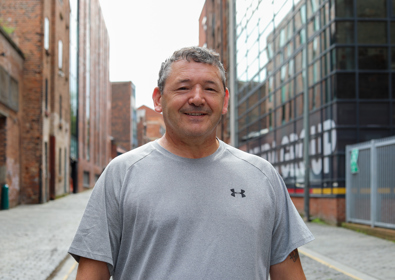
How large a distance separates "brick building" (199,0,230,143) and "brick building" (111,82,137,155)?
106 ft

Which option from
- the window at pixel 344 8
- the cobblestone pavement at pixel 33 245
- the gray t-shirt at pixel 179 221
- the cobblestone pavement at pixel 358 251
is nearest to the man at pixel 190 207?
the gray t-shirt at pixel 179 221

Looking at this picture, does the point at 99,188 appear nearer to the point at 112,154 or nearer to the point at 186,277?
the point at 186,277

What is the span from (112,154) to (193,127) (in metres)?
68.5

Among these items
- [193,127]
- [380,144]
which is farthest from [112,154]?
[193,127]

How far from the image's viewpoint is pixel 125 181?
83.3 inches

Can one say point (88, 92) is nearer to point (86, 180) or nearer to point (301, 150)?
point (86, 180)

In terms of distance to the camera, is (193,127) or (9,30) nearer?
(193,127)

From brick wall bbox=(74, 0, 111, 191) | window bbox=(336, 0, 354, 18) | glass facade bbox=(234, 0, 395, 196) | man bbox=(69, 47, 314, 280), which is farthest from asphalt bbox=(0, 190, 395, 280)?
brick wall bbox=(74, 0, 111, 191)

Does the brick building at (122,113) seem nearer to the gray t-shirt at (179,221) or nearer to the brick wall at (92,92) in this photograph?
the brick wall at (92,92)

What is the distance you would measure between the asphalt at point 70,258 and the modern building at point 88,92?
24.0 metres

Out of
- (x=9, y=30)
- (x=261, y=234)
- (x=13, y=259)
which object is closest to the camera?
(x=261, y=234)

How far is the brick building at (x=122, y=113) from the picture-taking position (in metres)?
82.9

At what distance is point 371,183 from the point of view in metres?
13.4

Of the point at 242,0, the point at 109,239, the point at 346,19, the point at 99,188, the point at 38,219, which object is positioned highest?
the point at 242,0
